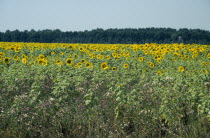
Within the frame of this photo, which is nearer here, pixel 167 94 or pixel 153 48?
pixel 167 94

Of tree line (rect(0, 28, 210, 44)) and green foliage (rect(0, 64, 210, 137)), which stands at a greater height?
green foliage (rect(0, 64, 210, 137))

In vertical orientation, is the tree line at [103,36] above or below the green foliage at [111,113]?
below

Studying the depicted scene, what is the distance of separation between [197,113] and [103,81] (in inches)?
87.8

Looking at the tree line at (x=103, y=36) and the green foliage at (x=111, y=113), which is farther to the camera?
the tree line at (x=103, y=36)

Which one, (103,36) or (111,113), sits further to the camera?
(103,36)

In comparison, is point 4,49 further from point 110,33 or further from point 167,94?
point 110,33

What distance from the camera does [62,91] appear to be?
636 centimetres

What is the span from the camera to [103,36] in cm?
7125

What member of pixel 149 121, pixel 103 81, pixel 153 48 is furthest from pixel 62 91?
pixel 153 48

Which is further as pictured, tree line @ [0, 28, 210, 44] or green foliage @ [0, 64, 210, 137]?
tree line @ [0, 28, 210, 44]

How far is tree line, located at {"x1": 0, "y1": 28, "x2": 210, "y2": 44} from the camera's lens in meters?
64.6

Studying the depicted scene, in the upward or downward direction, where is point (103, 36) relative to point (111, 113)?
downward

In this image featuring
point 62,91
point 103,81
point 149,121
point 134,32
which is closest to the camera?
point 149,121

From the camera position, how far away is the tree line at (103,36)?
6462cm
